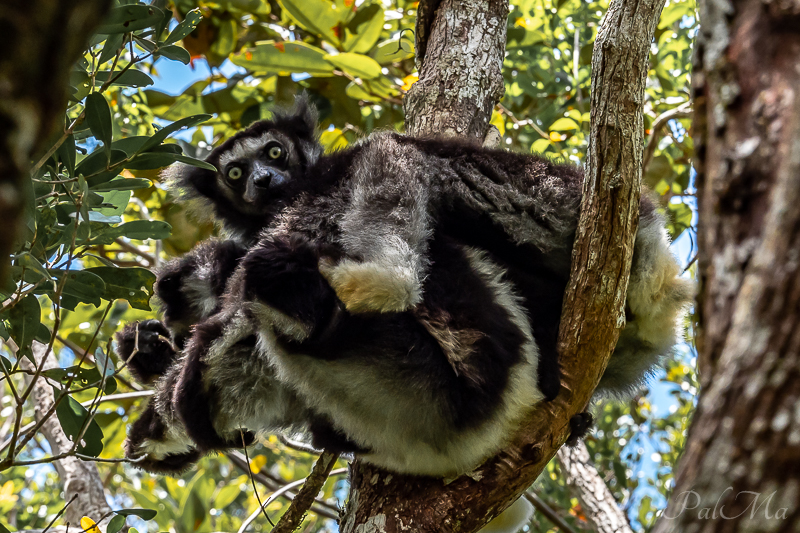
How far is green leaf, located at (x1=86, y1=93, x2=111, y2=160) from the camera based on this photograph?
2691 millimetres

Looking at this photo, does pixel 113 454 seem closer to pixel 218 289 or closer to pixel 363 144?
pixel 218 289

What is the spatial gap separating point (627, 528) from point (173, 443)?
321 cm

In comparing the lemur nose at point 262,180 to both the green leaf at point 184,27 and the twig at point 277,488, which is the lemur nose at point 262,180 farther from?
the twig at point 277,488

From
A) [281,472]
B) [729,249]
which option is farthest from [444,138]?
[281,472]

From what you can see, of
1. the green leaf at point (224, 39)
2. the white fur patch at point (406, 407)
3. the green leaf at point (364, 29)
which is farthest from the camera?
the green leaf at point (224, 39)

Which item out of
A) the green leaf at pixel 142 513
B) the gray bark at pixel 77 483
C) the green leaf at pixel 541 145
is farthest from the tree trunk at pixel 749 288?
the green leaf at pixel 541 145

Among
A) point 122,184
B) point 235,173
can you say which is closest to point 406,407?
point 122,184

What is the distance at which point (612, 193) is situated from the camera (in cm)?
269

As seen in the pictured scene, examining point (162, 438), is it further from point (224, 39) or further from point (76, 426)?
point (224, 39)

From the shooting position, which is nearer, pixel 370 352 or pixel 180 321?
pixel 370 352

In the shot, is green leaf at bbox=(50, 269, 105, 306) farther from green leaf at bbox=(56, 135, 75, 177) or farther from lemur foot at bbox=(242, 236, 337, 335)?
lemur foot at bbox=(242, 236, 337, 335)

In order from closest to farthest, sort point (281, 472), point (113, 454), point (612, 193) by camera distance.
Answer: point (612, 193) < point (113, 454) < point (281, 472)

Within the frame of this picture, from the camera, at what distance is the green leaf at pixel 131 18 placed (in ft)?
8.70

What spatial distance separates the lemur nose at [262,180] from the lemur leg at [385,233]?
3.76 ft
